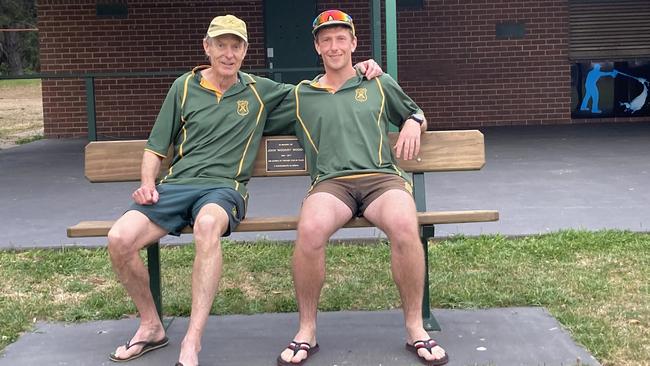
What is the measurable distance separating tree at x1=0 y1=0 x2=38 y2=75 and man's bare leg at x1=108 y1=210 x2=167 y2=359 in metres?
35.2

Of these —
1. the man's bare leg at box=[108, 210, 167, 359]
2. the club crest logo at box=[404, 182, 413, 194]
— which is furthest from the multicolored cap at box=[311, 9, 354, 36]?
the man's bare leg at box=[108, 210, 167, 359]

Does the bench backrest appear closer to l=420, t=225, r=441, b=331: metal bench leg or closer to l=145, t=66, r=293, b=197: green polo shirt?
l=145, t=66, r=293, b=197: green polo shirt

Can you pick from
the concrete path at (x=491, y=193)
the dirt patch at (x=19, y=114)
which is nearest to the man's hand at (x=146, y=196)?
the concrete path at (x=491, y=193)

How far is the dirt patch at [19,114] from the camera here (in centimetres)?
1416

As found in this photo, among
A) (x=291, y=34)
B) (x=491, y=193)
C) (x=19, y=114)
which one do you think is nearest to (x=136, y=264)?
(x=491, y=193)

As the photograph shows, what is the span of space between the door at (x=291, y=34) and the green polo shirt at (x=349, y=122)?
27.4 feet

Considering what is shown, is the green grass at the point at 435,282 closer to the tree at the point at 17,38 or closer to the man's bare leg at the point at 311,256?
the man's bare leg at the point at 311,256

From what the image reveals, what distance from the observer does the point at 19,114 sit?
19797 mm

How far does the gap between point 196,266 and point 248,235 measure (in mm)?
2359

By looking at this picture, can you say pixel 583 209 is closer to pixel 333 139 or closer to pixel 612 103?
pixel 333 139

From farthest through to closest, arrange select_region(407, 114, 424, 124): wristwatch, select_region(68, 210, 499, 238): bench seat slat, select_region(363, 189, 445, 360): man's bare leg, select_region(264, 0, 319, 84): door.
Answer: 1. select_region(264, 0, 319, 84): door
2. select_region(407, 114, 424, 124): wristwatch
3. select_region(68, 210, 499, 238): bench seat slat
4. select_region(363, 189, 445, 360): man's bare leg

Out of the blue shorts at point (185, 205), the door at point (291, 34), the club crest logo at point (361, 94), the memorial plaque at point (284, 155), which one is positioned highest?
the door at point (291, 34)

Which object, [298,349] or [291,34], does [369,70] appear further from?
[291,34]

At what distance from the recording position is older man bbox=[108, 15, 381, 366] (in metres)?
3.64
